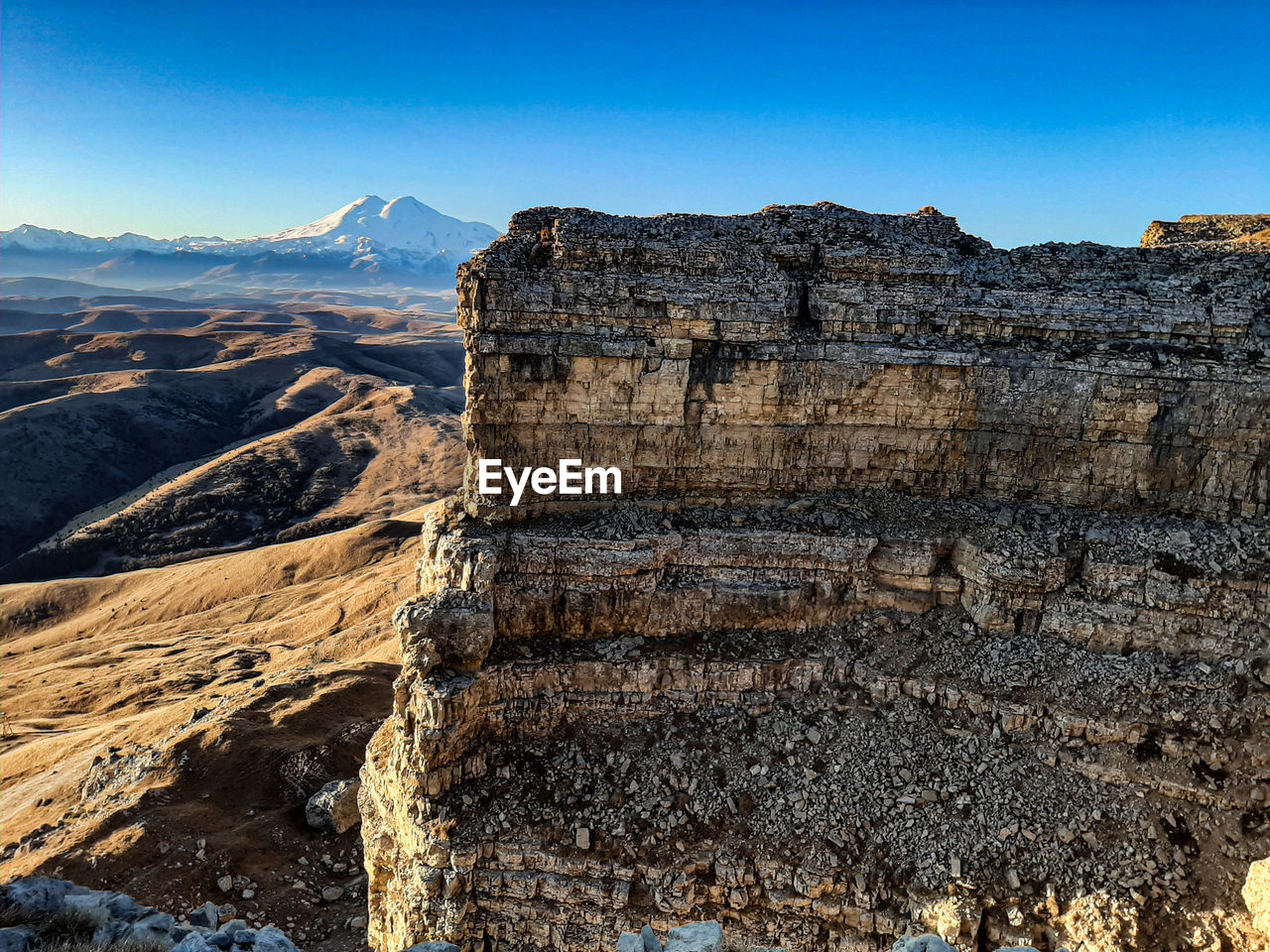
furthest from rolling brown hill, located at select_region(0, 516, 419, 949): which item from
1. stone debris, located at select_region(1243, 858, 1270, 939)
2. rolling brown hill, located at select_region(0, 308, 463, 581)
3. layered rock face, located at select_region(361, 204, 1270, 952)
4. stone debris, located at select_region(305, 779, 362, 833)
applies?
stone debris, located at select_region(1243, 858, 1270, 939)

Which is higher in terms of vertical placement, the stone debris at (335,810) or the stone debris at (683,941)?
the stone debris at (683,941)

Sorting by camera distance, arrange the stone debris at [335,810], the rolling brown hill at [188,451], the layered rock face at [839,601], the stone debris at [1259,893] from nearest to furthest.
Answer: the stone debris at [1259,893], the layered rock face at [839,601], the stone debris at [335,810], the rolling brown hill at [188,451]

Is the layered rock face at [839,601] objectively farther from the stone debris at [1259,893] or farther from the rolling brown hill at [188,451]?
the rolling brown hill at [188,451]

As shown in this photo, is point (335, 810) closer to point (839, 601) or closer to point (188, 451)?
point (839, 601)

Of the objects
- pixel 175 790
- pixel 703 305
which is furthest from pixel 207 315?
pixel 703 305

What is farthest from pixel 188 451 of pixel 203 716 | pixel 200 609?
pixel 203 716

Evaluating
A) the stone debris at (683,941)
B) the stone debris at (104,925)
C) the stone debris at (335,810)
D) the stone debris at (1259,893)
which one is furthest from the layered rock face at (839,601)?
the stone debris at (335,810)

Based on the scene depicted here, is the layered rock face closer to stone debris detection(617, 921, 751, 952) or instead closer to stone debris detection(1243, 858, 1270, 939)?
stone debris detection(1243, 858, 1270, 939)
